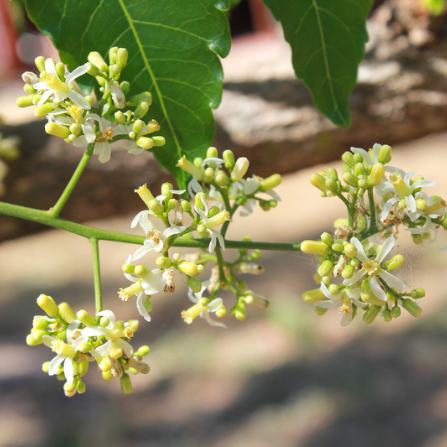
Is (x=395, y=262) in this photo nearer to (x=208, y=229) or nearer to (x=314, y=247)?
(x=314, y=247)

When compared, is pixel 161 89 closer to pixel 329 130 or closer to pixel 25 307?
pixel 329 130

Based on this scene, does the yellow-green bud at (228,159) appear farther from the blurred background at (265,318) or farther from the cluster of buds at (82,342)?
the blurred background at (265,318)

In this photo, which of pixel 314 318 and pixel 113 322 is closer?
pixel 113 322

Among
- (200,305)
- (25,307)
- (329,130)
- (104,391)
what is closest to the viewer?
(200,305)

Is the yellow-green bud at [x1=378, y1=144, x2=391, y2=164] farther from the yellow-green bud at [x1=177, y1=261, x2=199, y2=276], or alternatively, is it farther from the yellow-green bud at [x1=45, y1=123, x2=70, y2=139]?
the yellow-green bud at [x1=45, y1=123, x2=70, y2=139]

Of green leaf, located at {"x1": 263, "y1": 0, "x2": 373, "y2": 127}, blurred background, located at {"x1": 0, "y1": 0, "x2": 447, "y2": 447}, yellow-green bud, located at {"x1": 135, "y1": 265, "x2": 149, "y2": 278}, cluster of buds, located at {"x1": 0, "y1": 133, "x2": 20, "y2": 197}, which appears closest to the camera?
yellow-green bud, located at {"x1": 135, "y1": 265, "x2": 149, "y2": 278}

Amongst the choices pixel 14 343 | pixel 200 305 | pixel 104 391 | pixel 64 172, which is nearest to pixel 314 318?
pixel 104 391

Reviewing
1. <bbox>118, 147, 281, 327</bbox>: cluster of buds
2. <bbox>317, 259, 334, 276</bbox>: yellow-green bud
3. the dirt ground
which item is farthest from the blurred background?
<bbox>317, 259, 334, 276</bbox>: yellow-green bud
